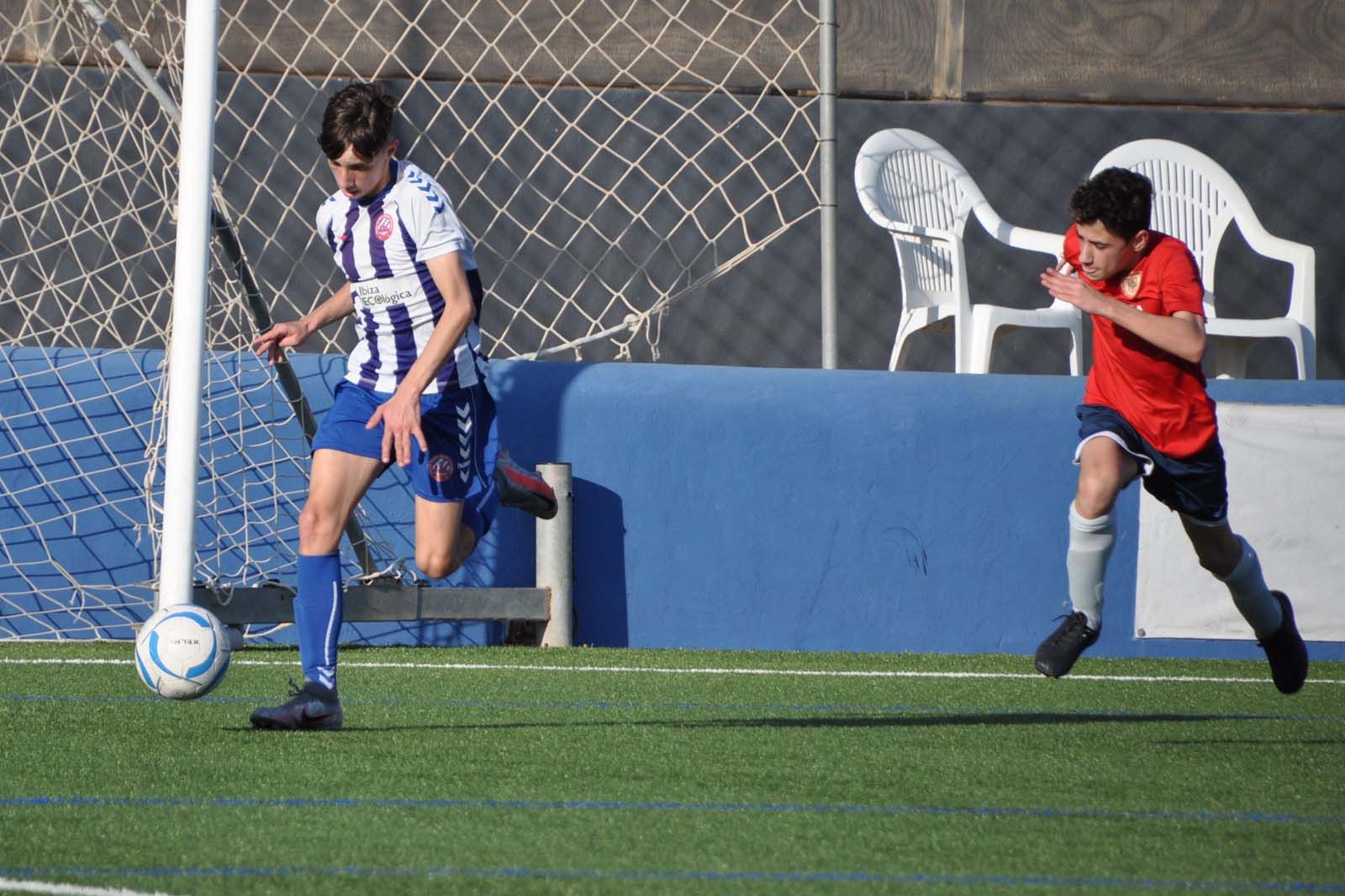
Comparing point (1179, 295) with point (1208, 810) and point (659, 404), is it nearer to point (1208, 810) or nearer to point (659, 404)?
point (1208, 810)

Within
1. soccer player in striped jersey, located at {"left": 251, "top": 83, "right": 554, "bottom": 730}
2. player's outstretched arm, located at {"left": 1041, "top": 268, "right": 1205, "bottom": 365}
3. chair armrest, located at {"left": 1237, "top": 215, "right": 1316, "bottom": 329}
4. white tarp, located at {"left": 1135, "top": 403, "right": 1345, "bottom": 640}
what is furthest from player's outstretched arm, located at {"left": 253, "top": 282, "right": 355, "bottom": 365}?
chair armrest, located at {"left": 1237, "top": 215, "right": 1316, "bottom": 329}

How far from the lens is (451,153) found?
913 cm

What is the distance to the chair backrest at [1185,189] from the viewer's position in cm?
789

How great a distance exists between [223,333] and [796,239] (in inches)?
130

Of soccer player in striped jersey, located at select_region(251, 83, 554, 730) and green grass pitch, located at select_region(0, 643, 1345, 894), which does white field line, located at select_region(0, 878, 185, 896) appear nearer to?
green grass pitch, located at select_region(0, 643, 1345, 894)

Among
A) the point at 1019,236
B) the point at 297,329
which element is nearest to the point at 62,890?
the point at 297,329

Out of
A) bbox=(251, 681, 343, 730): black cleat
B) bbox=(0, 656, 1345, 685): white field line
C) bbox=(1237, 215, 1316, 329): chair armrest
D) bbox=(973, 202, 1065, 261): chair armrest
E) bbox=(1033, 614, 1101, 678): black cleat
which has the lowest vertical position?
bbox=(0, 656, 1345, 685): white field line

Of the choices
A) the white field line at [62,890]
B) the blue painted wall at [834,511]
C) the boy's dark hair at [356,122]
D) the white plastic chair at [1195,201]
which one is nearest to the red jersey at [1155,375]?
the blue painted wall at [834,511]

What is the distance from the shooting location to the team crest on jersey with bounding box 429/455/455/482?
4.76 m

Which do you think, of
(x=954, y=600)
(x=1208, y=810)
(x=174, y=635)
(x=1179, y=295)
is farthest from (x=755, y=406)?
(x=1208, y=810)

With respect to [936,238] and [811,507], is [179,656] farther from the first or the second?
[936,238]

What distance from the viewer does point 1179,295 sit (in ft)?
16.3

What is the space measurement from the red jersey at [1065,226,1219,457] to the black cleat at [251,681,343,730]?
88.6 inches

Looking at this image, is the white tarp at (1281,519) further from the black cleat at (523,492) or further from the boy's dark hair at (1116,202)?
the black cleat at (523,492)
